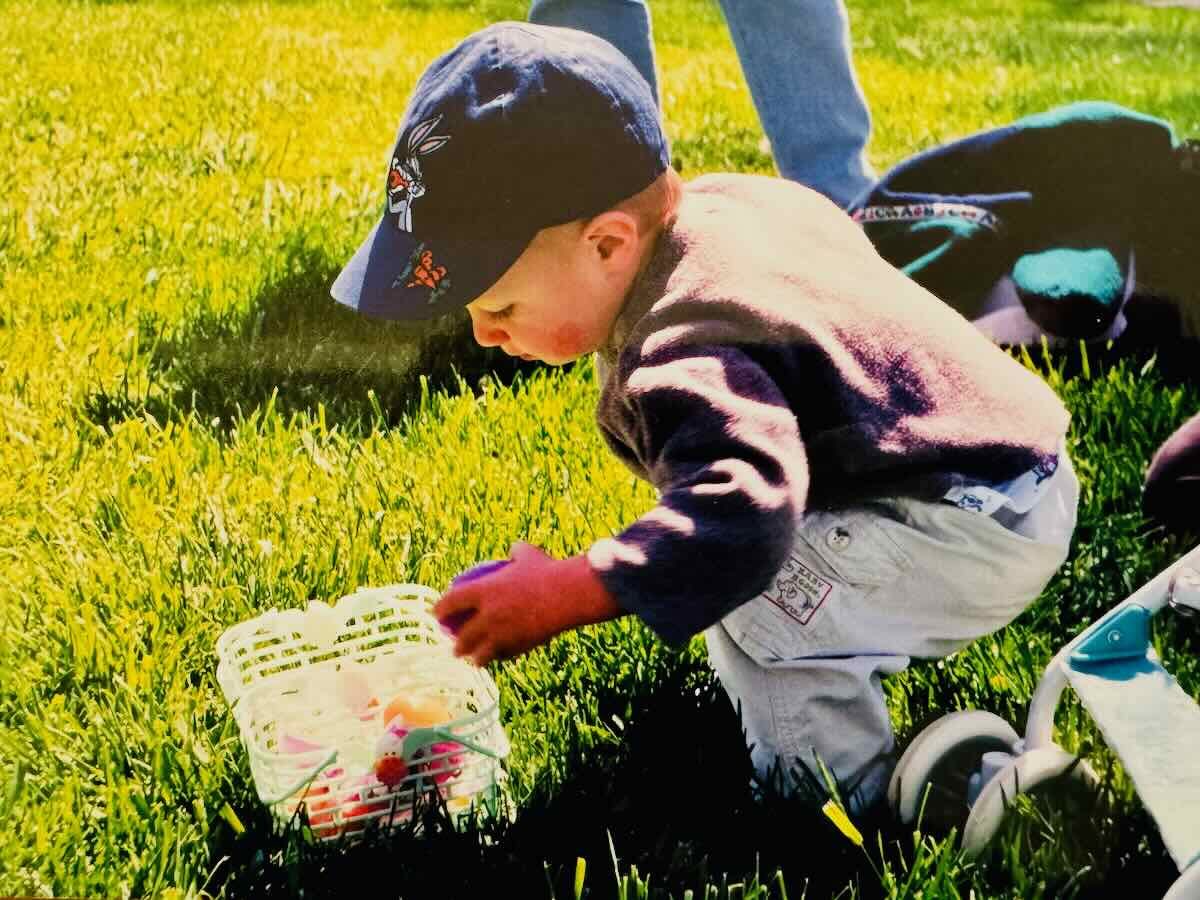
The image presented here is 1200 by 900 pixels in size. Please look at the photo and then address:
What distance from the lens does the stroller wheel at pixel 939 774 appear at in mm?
1438

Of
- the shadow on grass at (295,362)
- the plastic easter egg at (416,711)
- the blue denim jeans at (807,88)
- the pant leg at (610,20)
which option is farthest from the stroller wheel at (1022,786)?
the blue denim jeans at (807,88)

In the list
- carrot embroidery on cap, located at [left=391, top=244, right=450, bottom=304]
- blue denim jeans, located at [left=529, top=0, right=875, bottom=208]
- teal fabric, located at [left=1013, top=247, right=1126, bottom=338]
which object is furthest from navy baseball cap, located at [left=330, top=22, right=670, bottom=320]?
blue denim jeans, located at [left=529, top=0, right=875, bottom=208]

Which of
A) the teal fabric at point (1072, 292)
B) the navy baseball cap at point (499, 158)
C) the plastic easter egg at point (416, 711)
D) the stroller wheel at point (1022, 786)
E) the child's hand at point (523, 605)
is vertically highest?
the navy baseball cap at point (499, 158)

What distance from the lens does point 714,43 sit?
9.89ft

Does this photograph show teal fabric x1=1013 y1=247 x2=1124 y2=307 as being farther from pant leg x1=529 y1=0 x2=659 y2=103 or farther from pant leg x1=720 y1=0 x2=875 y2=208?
pant leg x1=529 y1=0 x2=659 y2=103

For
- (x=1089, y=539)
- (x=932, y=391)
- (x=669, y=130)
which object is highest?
(x=932, y=391)

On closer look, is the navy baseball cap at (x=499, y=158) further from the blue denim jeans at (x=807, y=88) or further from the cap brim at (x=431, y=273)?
the blue denim jeans at (x=807, y=88)

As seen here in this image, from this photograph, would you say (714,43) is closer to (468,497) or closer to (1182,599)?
(468,497)

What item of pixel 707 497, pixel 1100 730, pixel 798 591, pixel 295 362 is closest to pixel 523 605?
pixel 707 497

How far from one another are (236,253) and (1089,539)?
123cm

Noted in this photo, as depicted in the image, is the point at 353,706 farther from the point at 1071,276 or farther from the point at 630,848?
the point at 1071,276

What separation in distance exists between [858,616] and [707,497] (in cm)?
33

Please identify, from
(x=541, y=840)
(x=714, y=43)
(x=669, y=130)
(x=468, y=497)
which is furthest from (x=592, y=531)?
(x=714, y=43)

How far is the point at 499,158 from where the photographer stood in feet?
4.52
